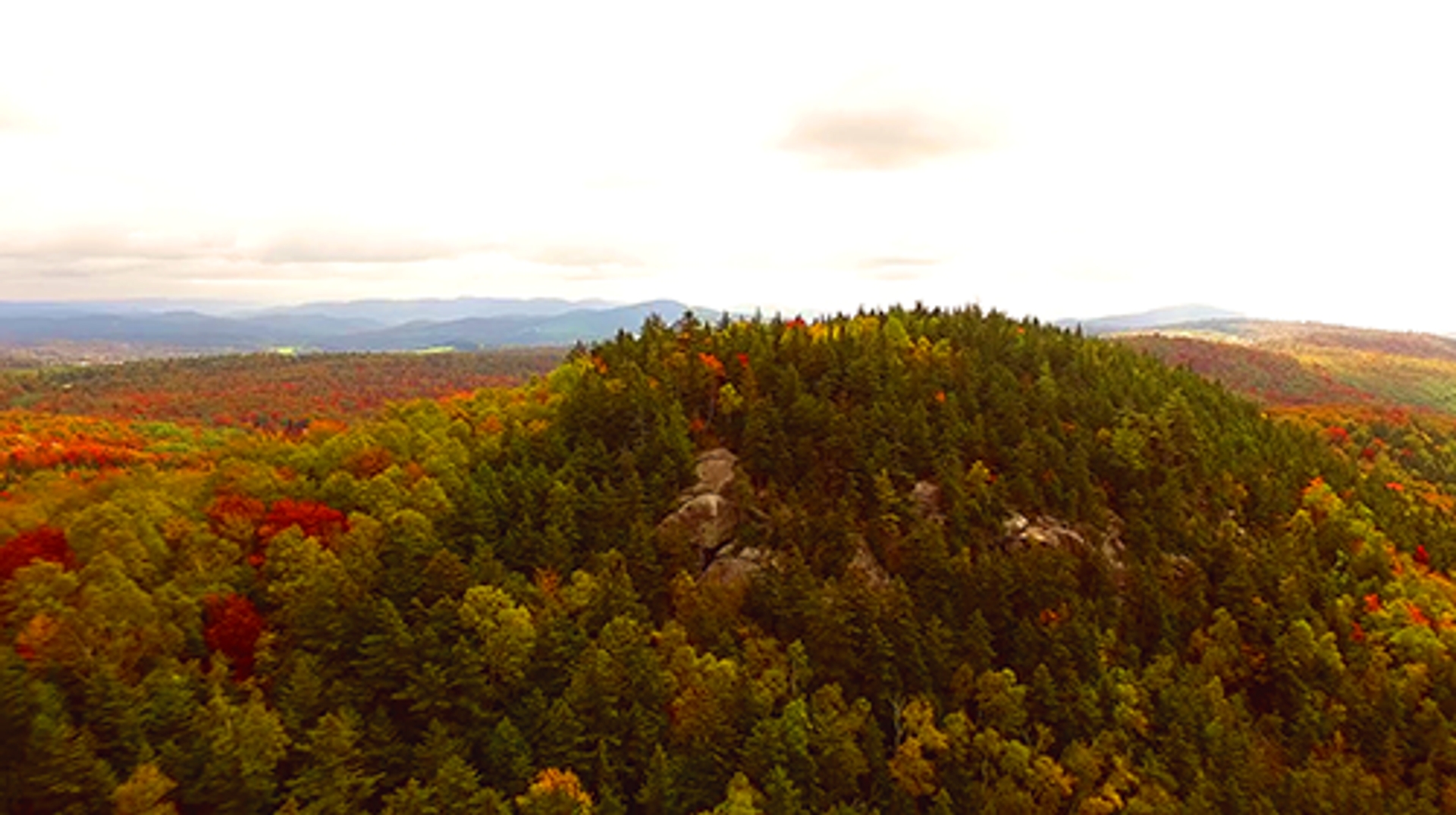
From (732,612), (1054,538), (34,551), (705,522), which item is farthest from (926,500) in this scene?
(34,551)

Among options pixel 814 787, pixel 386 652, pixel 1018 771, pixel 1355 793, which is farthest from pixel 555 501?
pixel 1355 793

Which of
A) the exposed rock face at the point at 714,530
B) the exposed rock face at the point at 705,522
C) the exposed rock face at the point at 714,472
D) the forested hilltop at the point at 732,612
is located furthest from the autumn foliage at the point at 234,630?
the exposed rock face at the point at 714,472

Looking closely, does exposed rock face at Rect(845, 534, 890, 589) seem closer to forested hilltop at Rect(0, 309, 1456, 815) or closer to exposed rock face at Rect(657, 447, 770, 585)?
forested hilltop at Rect(0, 309, 1456, 815)

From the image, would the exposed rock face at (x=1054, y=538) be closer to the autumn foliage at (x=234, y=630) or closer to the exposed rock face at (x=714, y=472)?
the exposed rock face at (x=714, y=472)

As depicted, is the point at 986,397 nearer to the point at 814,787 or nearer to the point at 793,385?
the point at 793,385

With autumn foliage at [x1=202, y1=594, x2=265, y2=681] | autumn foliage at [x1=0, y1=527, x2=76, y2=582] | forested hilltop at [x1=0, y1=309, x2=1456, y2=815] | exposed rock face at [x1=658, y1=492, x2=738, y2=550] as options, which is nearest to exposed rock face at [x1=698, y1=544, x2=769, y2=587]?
forested hilltop at [x1=0, y1=309, x2=1456, y2=815]

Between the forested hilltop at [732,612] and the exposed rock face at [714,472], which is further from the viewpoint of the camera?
the exposed rock face at [714,472]

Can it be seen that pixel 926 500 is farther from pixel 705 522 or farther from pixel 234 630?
pixel 234 630

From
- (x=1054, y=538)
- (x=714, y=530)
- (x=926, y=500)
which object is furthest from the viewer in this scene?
(x=926, y=500)
